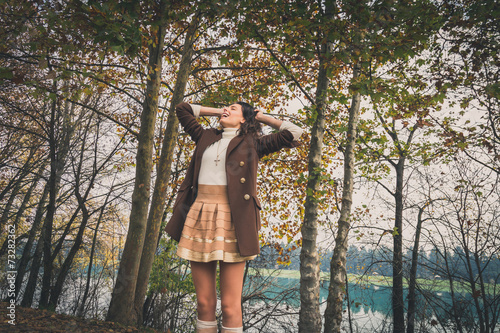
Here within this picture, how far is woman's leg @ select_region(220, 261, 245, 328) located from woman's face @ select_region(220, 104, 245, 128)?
4.47 ft

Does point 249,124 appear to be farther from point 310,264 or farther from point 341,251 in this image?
point 341,251

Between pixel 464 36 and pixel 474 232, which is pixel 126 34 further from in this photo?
pixel 474 232

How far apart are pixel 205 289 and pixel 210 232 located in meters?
0.52

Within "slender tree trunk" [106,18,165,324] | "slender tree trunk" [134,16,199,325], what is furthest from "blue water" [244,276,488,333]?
"slender tree trunk" [106,18,165,324]

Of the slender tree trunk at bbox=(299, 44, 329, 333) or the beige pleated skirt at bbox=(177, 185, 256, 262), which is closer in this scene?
the beige pleated skirt at bbox=(177, 185, 256, 262)

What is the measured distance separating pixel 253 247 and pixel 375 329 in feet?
17.0

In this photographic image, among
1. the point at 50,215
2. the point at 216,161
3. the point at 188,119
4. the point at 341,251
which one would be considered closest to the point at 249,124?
the point at 216,161

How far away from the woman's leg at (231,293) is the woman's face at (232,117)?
136 centimetres

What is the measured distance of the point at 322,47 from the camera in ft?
18.2

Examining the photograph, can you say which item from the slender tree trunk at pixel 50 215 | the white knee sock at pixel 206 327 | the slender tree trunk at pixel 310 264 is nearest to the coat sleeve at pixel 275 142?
the white knee sock at pixel 206 327

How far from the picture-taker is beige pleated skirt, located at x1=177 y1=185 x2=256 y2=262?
2652 mm

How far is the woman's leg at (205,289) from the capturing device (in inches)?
107

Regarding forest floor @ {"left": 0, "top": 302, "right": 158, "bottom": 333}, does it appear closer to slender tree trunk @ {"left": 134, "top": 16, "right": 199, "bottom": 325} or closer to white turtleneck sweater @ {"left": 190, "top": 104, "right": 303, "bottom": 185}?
slender tree trunk @ {"left": 134, "top": 16, "right": 199, "bottom": 325}

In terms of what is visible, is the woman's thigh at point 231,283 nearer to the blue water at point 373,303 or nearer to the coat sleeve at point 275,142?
the coat sleeve at point 275,142
